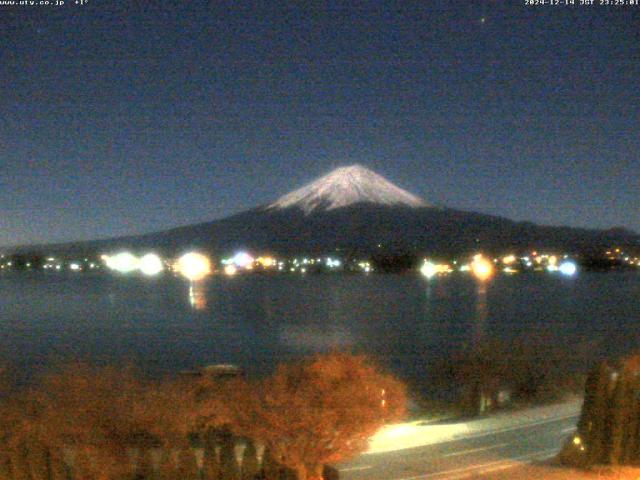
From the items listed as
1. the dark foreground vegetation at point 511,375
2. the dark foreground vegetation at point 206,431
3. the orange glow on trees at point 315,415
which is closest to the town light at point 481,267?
the dark foreground vegetation at point 511,375

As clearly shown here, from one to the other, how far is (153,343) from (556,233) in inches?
2261

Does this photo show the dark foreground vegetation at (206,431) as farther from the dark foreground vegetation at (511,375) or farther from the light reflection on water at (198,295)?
the light reflection on water at (198,295)

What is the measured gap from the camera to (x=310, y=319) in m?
45.1

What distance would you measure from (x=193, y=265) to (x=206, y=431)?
75.5 metres

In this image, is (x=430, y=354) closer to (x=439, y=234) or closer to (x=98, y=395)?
(x=98, y=395)

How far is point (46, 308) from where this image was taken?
51625 mm

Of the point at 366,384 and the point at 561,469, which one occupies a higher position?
the point at 366,384

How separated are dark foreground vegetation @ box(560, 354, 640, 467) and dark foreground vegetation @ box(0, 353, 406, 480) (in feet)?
8.08

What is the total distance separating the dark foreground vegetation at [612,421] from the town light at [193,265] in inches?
2945

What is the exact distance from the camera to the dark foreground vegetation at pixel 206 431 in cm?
809

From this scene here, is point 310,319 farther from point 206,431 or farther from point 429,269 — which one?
point 206,431

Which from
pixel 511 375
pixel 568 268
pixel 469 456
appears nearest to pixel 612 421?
pixel 469 456

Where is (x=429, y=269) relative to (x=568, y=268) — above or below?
above

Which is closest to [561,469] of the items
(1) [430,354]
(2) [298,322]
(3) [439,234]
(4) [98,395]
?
(4) [98,395]
